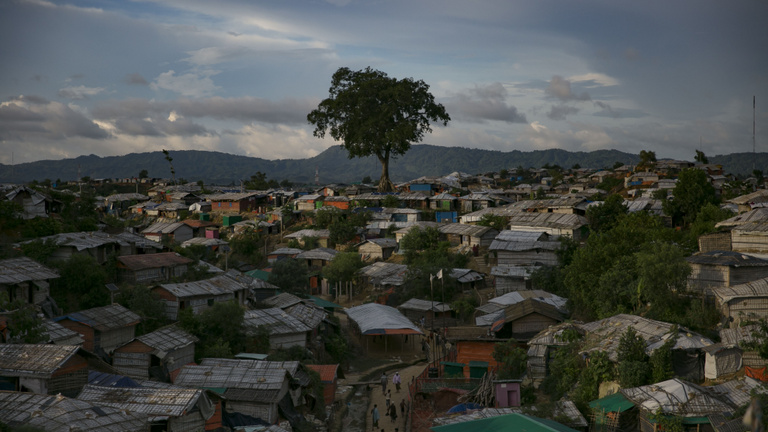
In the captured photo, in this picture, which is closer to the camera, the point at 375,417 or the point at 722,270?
the point at 375,417

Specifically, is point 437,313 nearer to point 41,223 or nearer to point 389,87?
point 41,223

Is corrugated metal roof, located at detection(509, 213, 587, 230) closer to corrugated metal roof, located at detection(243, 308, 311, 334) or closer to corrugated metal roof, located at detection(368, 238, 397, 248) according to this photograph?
corrugated metal roof, located at detection(368, 238, 397, 248)

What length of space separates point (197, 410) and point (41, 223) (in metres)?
17.8

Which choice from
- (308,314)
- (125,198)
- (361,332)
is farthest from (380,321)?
(125,198)

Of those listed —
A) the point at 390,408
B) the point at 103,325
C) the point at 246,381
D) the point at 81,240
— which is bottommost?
the point at 390,408

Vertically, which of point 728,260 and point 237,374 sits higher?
point 728,260

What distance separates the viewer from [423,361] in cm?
2538

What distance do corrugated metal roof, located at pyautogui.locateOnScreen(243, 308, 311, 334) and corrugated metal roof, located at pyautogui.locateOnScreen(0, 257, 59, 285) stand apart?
6908mm

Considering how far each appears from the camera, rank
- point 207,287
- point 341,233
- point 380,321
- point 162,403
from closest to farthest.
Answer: point 162,403, point 207,287, point 380,321, point 341,233

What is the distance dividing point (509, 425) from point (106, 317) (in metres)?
14.1

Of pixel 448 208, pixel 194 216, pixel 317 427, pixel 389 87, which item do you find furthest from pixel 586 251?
pixel 194 216

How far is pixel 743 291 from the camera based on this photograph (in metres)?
18.0

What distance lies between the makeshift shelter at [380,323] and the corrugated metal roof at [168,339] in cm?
758

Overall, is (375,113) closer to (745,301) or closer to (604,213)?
(604,213)
